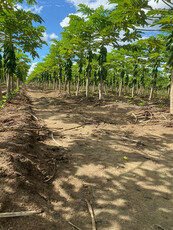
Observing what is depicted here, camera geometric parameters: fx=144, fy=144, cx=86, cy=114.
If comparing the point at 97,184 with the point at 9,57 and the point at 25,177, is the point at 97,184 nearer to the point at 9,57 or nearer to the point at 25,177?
the point at 25,177

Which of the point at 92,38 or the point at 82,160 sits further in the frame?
the point at 92,38

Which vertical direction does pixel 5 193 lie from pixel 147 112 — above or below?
below

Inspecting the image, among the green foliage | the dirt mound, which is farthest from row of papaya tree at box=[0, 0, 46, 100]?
the dirt mound

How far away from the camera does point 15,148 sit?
388cm

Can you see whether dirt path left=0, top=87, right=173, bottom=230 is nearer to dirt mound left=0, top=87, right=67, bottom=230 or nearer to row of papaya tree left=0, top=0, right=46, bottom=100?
dirt mound left=0, top=87, right=67, bottom=230

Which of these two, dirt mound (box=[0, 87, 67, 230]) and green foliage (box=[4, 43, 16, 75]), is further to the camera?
green foliage (box=[4, 43, 16, 75])

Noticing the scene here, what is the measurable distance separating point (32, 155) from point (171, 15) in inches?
377

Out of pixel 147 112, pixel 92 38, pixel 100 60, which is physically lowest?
pixel 147 112

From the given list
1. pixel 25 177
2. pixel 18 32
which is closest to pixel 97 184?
pixel 25 177

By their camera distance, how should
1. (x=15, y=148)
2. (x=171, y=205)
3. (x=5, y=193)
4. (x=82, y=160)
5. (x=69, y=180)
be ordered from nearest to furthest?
(x=5, y=193) → (x=171, y=205) → (x=69, y=180) → (x=15, y=148) → (x=82, y=160)

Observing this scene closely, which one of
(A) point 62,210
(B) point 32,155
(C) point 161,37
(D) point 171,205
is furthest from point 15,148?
(C) point 161,37

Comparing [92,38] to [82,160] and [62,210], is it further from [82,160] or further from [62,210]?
[62,210]

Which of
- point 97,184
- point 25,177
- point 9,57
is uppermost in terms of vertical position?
point 9,57

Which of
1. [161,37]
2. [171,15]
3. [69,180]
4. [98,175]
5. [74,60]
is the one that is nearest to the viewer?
[69,180]
